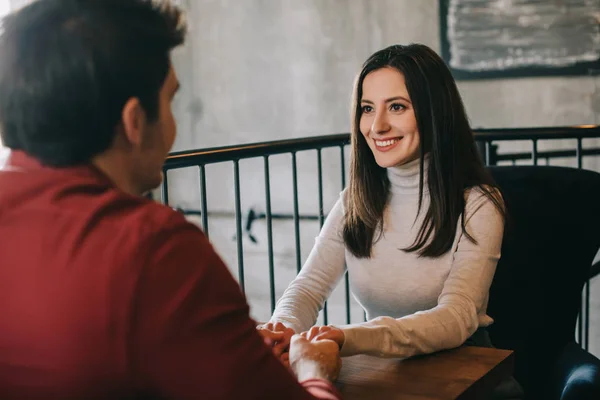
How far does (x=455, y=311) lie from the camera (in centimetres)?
157

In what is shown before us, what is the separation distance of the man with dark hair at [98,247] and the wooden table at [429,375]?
38cm

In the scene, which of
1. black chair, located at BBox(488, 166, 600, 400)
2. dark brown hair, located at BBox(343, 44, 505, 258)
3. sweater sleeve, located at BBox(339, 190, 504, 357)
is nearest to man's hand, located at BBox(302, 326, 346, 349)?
sweater sleeve, located at BBox(339, 190, 504, 357)

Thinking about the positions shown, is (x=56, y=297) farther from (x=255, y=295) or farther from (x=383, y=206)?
(x=255, y=295)

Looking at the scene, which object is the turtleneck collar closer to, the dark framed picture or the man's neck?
the man's neck

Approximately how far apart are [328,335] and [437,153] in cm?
61

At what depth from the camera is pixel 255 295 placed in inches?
219

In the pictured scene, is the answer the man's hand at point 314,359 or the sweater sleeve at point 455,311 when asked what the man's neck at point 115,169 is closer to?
the man's hand at point 314,359

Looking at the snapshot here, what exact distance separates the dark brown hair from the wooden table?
0.39 metres

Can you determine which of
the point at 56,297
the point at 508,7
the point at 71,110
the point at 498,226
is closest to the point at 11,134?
the point at 71,110

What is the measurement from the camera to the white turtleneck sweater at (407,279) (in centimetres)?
148

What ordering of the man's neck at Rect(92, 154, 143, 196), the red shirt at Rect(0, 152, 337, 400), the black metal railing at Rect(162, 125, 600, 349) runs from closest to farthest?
the red shirt at Rect(0, 152, 337, 400) → the man's neck at Rect(92, 154, 143, 196) → the black metal railing at Rect(162, 125, 600, 349)

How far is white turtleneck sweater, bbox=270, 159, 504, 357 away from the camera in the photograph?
1484 mm

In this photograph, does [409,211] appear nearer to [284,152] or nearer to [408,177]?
[408,177]

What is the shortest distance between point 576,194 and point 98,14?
143 cm
